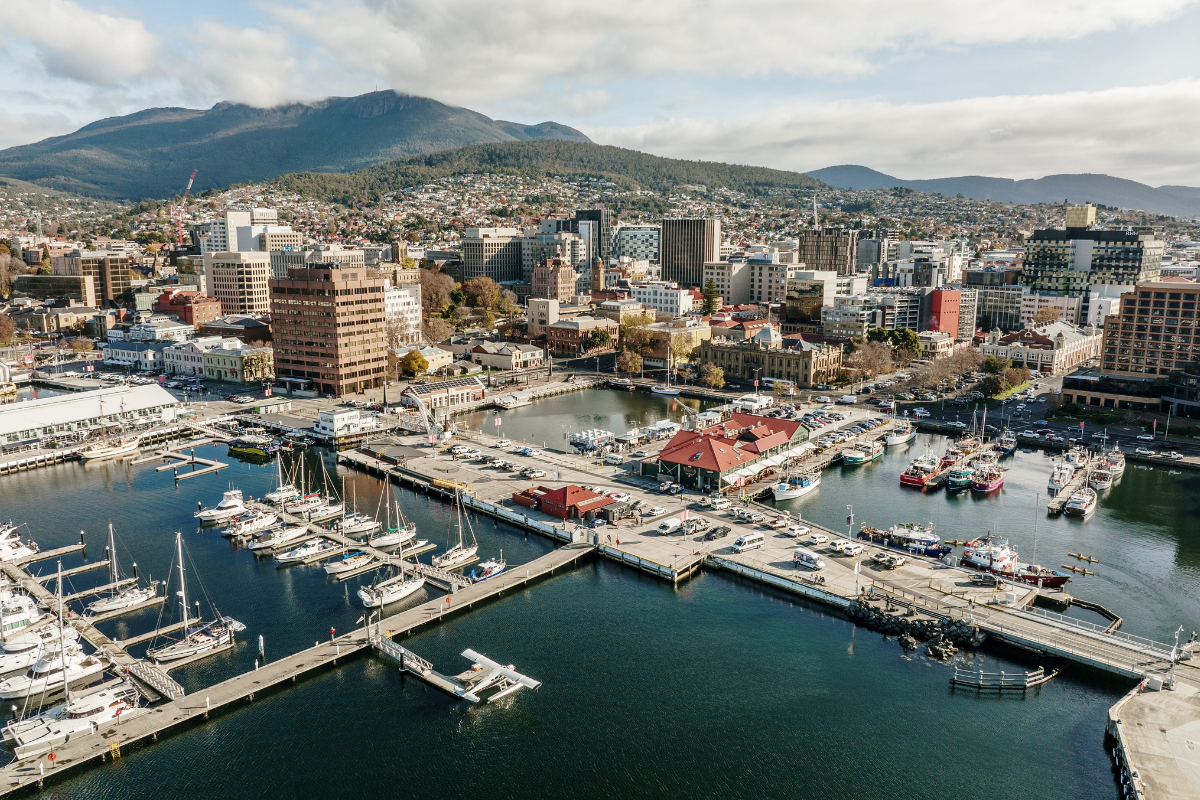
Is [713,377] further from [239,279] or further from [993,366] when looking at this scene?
[239,279]

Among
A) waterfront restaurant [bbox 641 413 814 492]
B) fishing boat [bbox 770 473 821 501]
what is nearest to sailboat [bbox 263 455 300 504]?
waterfront restaurant [bbox 641 413 814 492]

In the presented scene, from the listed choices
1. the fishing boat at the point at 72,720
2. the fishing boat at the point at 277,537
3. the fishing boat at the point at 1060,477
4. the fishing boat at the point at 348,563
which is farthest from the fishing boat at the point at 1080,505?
the fishing boat at the point at 72,720

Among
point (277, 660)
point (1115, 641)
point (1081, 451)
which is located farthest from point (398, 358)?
point (1115, 641)

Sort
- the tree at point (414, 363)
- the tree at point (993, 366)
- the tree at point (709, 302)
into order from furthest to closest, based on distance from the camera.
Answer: the tree at point (709, 302) → the tree at point (414, 363) → the tree at point (993, 366)

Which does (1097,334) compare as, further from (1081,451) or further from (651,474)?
(651,474)

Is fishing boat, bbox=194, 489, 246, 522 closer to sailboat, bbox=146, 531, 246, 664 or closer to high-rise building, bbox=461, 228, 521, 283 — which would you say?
sailboat, bbox=146, 531, 246, 664

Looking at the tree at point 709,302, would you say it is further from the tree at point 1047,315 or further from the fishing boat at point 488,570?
the fishing boat at point 488,570
